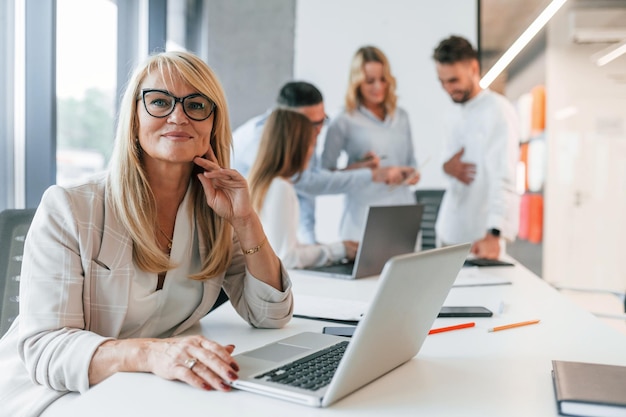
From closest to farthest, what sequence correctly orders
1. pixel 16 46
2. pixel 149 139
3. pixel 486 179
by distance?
pixel 149 139 → pixel 16 46 → pixel 486 179

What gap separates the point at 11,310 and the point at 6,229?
0.69ft

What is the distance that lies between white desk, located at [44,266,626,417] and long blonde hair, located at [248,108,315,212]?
1.01 meters

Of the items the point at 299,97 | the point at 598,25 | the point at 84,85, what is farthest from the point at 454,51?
the point at 84,85

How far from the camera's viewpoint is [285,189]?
260 cm

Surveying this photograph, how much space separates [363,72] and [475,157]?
1075 mm

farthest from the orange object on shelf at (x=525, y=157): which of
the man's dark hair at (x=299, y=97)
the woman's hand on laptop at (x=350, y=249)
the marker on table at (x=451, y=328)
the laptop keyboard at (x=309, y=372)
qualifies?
the laptop keyboard at (x=309, y=372)

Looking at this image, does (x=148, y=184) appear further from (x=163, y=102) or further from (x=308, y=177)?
(x=308, y=177)

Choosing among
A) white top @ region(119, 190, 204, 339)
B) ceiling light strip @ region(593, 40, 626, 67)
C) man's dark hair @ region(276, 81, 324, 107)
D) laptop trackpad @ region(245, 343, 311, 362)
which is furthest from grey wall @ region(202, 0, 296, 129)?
laptop trackpad @ region(245, 343, 311, 362)

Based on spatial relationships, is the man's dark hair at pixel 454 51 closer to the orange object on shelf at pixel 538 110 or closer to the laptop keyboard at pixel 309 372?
the orange object on shelf at pixel 538 110

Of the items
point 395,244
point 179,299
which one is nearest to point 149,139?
point 179,299

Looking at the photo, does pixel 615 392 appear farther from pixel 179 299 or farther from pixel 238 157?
pixel 238 157

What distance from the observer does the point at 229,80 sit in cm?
463

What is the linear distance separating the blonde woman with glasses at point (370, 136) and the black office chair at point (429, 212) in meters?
0.09

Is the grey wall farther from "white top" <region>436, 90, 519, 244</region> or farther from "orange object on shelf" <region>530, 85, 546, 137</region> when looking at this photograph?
"orange object on shelf" <region>530, 85, 546, 137</region>
